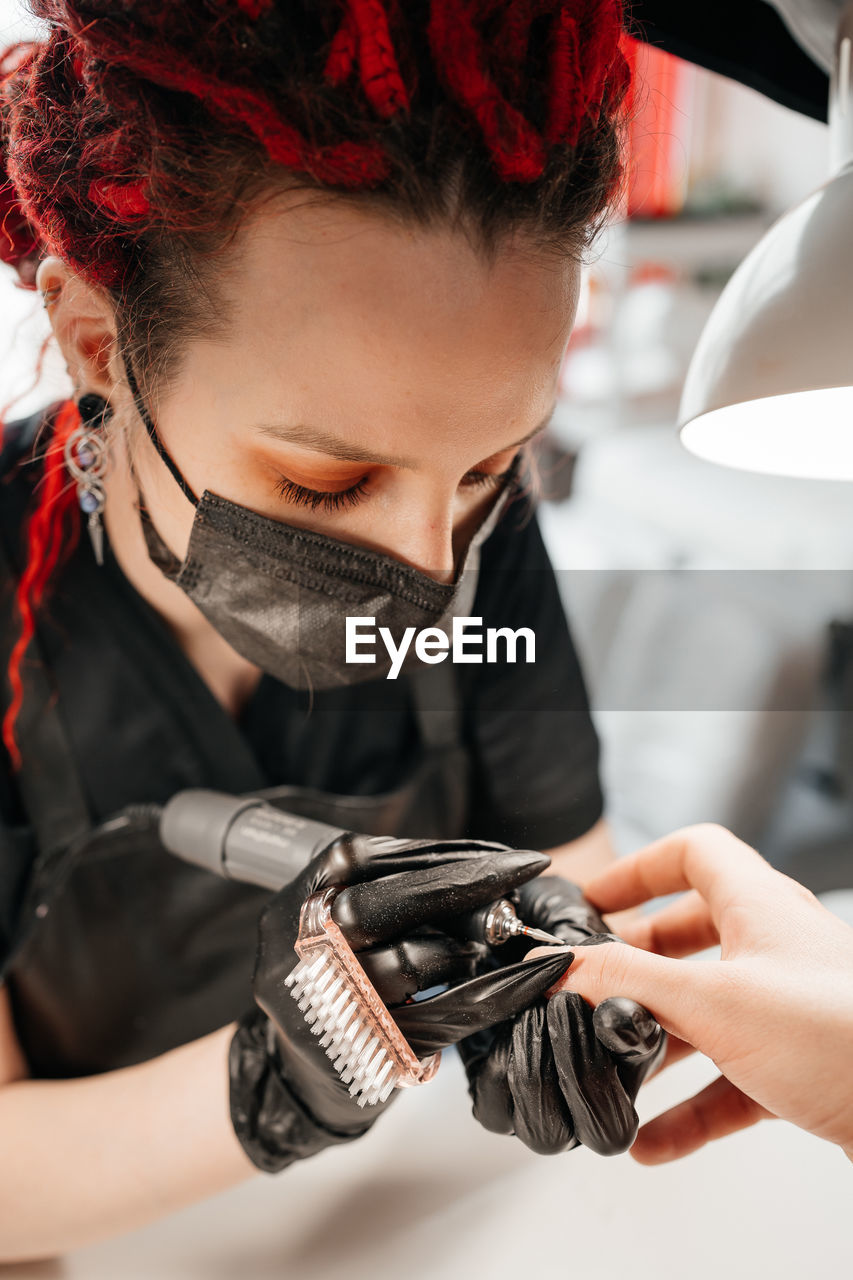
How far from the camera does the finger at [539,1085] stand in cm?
44

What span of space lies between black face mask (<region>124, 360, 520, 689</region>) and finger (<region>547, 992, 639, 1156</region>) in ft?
0.77

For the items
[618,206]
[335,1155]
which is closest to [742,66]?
[618,206]

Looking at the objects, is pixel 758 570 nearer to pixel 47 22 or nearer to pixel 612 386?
pixel 47 22

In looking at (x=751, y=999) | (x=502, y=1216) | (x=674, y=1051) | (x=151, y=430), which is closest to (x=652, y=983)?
(x=751, y=999)

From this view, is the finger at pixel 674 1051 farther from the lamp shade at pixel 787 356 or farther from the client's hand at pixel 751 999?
the lamp shade at pixel 787 356

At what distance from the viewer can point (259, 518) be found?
53 cm

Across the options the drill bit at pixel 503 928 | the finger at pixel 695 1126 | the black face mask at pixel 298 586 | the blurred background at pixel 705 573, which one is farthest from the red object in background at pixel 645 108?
the finger at pixel 695 1126

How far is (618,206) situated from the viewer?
506mm

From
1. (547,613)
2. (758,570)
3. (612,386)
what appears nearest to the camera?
(547,613)

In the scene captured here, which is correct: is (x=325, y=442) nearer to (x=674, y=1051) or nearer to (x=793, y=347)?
(x=793, y=347)

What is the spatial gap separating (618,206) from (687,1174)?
580mm

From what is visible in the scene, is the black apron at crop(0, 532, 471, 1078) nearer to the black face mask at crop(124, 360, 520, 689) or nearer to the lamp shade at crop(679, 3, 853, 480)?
the black face mask at crop(124, 360, 520, 689)

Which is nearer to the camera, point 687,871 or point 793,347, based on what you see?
point 793,347

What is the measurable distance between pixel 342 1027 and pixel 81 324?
17.2 inches
